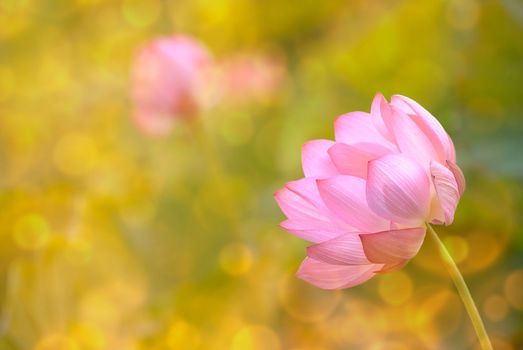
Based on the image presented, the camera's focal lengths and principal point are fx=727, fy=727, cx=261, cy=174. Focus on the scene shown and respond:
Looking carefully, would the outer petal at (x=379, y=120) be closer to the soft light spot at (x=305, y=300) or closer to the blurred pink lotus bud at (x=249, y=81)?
the soft light spot at (x=305, y=300)

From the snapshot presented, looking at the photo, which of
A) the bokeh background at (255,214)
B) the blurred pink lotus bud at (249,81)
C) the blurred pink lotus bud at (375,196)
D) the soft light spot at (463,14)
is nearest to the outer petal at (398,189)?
the blurred pink lotus bud at (375,196)

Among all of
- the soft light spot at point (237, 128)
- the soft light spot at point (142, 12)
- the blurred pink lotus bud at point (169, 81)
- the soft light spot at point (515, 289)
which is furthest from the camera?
the soft light spot at point (142, 12)

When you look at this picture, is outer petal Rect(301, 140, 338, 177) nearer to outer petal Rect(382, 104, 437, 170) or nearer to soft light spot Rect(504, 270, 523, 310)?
outer petal Rect(382, 104, 437, 170)

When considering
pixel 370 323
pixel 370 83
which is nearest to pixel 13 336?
pixel 370 323

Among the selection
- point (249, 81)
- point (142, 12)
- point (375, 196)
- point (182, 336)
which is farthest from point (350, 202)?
point (142, 12)

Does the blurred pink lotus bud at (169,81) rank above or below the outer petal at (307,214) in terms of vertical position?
above

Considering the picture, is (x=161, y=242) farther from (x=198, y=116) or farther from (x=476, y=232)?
(x=476, y=232)
